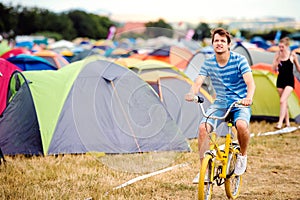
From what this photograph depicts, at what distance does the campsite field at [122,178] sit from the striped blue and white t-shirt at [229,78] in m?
1.01

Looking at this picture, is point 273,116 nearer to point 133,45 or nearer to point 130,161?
point 133,45

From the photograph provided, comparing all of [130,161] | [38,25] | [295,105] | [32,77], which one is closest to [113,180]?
[130,161]

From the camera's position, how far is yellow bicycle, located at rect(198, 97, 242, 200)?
3992 mm

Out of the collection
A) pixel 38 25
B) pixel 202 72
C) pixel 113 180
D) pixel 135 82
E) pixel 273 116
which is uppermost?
pixel 202 72

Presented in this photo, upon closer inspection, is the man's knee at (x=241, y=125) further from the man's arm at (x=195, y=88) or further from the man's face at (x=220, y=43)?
the man's face at (x=220, y=43)

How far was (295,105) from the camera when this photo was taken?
9.62m

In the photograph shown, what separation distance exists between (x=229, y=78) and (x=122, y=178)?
1.78 metres

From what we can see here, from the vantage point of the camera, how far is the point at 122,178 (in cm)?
554

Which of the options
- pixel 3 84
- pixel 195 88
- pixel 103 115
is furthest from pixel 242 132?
pixel 3 84

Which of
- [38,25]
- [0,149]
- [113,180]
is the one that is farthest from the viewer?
[38,25]

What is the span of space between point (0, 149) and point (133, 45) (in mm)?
2406

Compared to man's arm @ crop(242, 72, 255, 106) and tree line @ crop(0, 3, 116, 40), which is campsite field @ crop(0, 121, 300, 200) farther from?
tree line @ crop(0, 3, 116, 40)

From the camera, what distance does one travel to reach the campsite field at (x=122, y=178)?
490cm

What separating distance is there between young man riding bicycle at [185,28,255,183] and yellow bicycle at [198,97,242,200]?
0.08 meters
